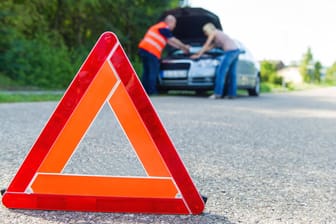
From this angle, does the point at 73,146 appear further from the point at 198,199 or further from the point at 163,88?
the point at 163,88

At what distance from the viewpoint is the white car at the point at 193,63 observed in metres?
10.6

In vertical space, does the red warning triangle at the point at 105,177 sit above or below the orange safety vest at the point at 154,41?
above

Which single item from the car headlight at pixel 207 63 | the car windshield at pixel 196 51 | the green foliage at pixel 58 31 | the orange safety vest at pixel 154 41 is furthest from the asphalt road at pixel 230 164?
the green foliage at pixel 58 31

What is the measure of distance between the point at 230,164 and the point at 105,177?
4.27ft

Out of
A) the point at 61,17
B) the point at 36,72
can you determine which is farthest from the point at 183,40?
the point at 61,17

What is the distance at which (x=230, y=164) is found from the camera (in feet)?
9.76

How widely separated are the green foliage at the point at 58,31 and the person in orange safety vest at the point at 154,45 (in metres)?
3.27

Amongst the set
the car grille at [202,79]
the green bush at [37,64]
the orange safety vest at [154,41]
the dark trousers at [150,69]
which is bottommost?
the green bush at [37,64]

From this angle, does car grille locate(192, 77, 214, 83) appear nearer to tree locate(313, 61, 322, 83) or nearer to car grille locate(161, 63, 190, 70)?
car grille locate(161, 63, 190, 70)

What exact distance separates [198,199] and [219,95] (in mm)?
8712

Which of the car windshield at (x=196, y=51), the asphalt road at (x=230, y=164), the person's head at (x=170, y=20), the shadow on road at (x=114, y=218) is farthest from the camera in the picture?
the car windshield at (x=196, y=51)

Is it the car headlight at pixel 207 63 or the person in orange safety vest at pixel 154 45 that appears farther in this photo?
the car headlight at pixel 207 63

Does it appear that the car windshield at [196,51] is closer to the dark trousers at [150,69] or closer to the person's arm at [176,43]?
the person's arm at [176,43]

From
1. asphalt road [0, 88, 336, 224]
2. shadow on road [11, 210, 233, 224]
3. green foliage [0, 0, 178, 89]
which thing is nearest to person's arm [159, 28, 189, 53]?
green foliage [0, 0, 178, 89]
